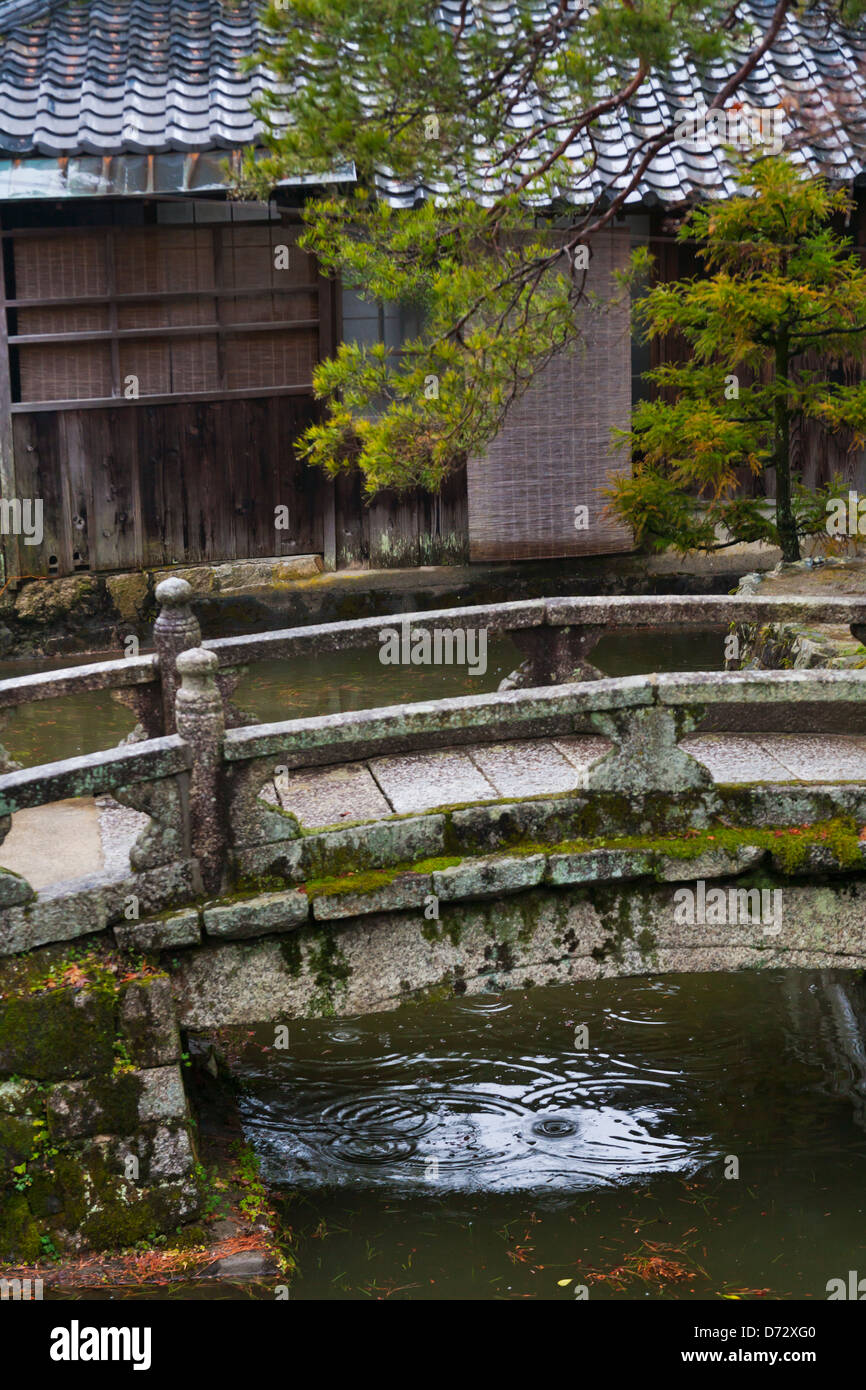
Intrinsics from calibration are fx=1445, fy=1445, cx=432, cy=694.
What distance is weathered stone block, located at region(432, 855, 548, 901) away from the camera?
21.2 feet

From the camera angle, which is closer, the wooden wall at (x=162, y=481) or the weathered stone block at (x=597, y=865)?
the weathered stone block at (x=597, y=865)

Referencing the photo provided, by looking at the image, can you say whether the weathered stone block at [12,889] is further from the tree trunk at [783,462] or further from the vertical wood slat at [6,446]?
the vertical wood slat at [6,446]

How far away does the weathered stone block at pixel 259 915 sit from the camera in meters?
6.24

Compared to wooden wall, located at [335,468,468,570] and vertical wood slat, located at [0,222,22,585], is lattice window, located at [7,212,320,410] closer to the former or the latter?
vertical wood slat, located at [0,222,22,585]

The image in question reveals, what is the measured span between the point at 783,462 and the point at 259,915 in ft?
22.0

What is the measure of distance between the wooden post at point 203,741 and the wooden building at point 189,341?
7.02 meters

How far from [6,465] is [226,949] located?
7.71 m

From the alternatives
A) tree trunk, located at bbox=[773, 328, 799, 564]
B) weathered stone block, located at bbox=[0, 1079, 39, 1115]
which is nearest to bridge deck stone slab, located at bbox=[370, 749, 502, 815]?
weathered stone block, located at bbox=[0, 1079, 39, 1115]

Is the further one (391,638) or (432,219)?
(432,219)

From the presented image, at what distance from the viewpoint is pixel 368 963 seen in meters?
6.57

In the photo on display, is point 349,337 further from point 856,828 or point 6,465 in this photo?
point 856,828

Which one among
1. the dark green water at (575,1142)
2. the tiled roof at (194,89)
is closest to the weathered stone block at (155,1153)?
the dark green water at (575,1142)

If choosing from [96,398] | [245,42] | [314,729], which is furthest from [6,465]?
[314,729]

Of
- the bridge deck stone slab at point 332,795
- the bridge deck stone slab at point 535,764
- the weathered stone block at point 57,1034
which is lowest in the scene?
the weathered stone block at point 57,1034
